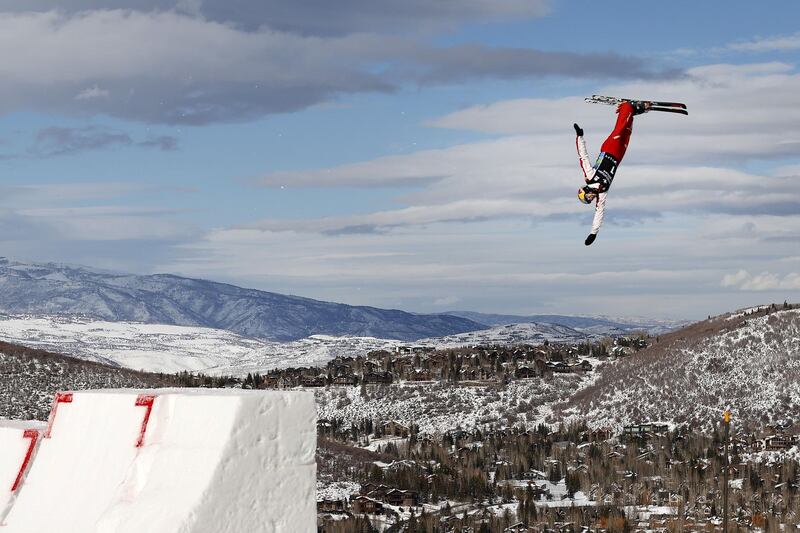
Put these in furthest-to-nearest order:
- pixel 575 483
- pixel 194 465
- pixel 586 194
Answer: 1. pixel 575 483
2. pixel 586 194
3. pixel 194 465

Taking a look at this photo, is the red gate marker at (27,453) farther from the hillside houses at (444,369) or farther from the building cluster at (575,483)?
the hillside houses at (444,369)

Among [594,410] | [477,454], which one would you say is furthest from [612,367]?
[477,454]

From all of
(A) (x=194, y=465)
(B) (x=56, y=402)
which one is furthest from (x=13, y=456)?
(A) (x=194, y=465)

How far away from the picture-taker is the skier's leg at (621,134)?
75.3 ft

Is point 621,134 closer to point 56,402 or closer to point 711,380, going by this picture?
point 56,402

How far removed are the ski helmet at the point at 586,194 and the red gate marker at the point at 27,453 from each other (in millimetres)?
14266

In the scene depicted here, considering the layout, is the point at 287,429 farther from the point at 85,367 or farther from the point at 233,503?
the point at 85,367

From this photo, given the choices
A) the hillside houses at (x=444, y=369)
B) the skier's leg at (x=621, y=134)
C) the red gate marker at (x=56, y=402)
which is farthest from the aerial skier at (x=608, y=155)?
the hillside houses at (x=444, y=369)

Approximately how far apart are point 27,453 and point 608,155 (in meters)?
15.2

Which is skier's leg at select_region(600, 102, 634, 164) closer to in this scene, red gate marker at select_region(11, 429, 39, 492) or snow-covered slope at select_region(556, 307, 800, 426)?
red gate marker at select_region(11, 429, 39, 492)

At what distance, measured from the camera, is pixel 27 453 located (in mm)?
10242

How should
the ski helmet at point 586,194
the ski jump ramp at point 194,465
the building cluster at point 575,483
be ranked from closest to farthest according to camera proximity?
1. the ski jump ramp at point 194,465
2. the ski helmet at point 586,194
3. the building cluster at point 575,483

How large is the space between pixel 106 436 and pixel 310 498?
1817 millimetres

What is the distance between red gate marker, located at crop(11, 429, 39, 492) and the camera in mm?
10203
